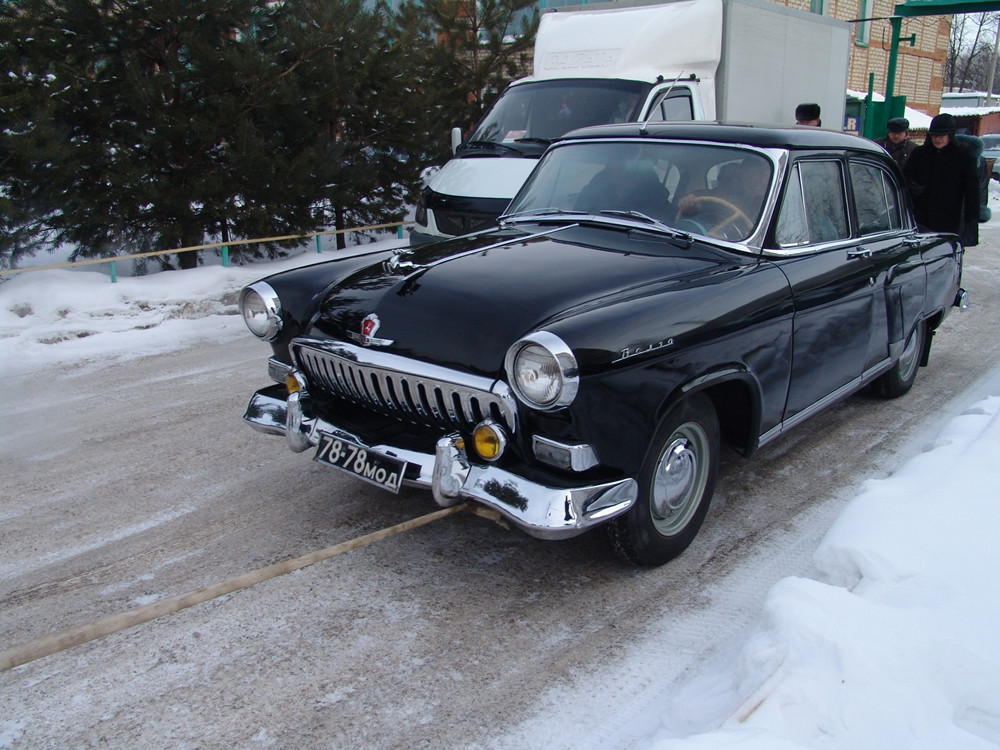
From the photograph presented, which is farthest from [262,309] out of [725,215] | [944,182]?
[944,182]

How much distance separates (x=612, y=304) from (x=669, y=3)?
6.98 meters

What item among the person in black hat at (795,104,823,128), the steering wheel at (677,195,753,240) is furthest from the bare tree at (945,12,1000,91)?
the steering wheel at (677,195,753,240)

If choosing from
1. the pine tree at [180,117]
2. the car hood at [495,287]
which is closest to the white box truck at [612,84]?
the pine tree at [180,117]

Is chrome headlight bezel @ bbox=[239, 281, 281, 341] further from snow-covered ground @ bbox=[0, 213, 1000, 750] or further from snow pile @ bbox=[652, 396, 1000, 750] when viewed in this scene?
snow pile @ bbox=[652, 396, 1000, 750]

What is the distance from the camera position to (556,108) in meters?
8.52

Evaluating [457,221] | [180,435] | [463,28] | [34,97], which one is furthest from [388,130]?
[180,435]

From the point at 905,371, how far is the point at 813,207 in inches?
77.9

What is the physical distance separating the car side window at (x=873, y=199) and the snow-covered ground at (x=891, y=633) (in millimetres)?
1283

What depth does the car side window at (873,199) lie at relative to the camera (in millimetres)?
4766

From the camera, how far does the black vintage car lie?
3.03 m

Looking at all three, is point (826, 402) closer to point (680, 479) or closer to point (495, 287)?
point (680, 479)

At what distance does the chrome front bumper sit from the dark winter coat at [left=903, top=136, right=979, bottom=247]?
5.90m

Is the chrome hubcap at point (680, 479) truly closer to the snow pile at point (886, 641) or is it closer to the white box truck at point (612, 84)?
the snow pile at point (886, 641)


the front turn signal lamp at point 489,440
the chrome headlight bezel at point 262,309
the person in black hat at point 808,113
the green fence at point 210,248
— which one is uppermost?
the person in black hat at point 808,113
